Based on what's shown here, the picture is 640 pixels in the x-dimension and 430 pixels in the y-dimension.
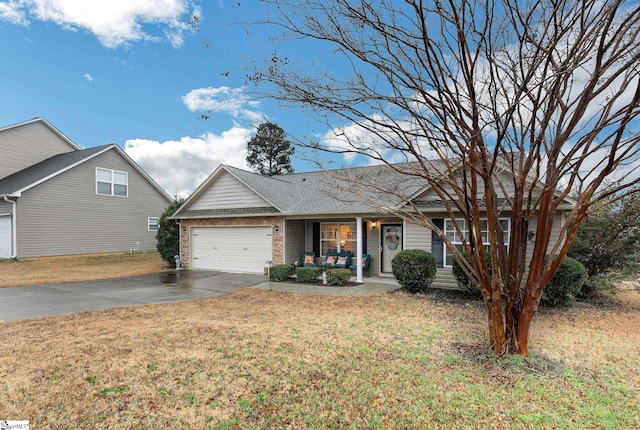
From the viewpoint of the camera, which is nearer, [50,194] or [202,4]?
[202,4]

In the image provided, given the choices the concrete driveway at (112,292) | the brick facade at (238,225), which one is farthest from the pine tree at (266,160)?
the concrete driveway at (112,292)

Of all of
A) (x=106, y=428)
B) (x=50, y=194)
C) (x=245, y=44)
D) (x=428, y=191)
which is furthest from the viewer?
(x=50, y=194)

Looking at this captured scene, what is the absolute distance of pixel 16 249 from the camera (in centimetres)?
1603

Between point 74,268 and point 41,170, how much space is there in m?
7.34

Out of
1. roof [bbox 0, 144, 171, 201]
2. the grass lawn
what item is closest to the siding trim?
roof [bbox 0, 144, 171, 201]

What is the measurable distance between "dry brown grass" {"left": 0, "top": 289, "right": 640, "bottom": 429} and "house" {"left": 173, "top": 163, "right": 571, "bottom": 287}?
15.8ft

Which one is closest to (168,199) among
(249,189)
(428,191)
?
(249,189)

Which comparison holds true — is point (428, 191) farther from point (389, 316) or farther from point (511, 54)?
point (511, 54)

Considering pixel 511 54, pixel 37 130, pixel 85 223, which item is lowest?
pixel 85 223

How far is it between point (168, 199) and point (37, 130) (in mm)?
8171

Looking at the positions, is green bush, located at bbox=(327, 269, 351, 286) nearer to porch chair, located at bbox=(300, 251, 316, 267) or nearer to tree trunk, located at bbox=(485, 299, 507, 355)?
porch chair, located at bbox=(300, 251, 316, 267)

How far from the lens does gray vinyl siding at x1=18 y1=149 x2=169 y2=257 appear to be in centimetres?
1670

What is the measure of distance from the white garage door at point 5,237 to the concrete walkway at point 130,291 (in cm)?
832

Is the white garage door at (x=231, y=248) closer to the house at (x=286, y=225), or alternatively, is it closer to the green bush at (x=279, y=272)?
the house at (x=286, y=225)
